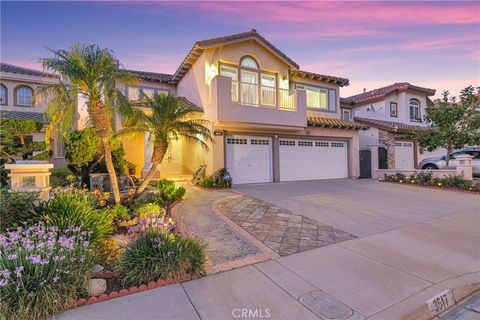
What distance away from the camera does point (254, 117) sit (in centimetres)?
1209

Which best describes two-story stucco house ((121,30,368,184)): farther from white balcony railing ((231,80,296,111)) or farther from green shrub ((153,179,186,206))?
green shrub ((153,179,186,206))

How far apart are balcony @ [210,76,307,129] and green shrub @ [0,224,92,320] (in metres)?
8.63

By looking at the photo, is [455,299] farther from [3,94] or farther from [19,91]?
[3,94]

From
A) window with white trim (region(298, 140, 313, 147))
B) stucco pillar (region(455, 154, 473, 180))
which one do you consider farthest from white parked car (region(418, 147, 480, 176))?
window with white trim (region(298, 140, 313, 147))

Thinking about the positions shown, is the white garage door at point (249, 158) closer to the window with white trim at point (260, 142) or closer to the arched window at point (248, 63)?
the window with white trim at point (260, 142)

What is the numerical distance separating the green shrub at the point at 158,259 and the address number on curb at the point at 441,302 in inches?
126

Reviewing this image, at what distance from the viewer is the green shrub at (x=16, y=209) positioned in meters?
4.36

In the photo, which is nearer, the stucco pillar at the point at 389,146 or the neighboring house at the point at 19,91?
the neighboring house at the point at 19,91

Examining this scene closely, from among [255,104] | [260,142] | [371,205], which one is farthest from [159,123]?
[371,205]

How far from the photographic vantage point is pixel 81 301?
10.2ft

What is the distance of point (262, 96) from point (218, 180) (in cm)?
501

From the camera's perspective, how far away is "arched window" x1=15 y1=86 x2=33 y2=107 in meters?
16.9

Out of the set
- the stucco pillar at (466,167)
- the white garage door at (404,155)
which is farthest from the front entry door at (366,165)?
the stucco pillar at (466,167)

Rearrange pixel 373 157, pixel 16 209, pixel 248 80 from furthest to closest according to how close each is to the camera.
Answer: pixel 373 157 → pixel 248 80 → pixel 16 209
